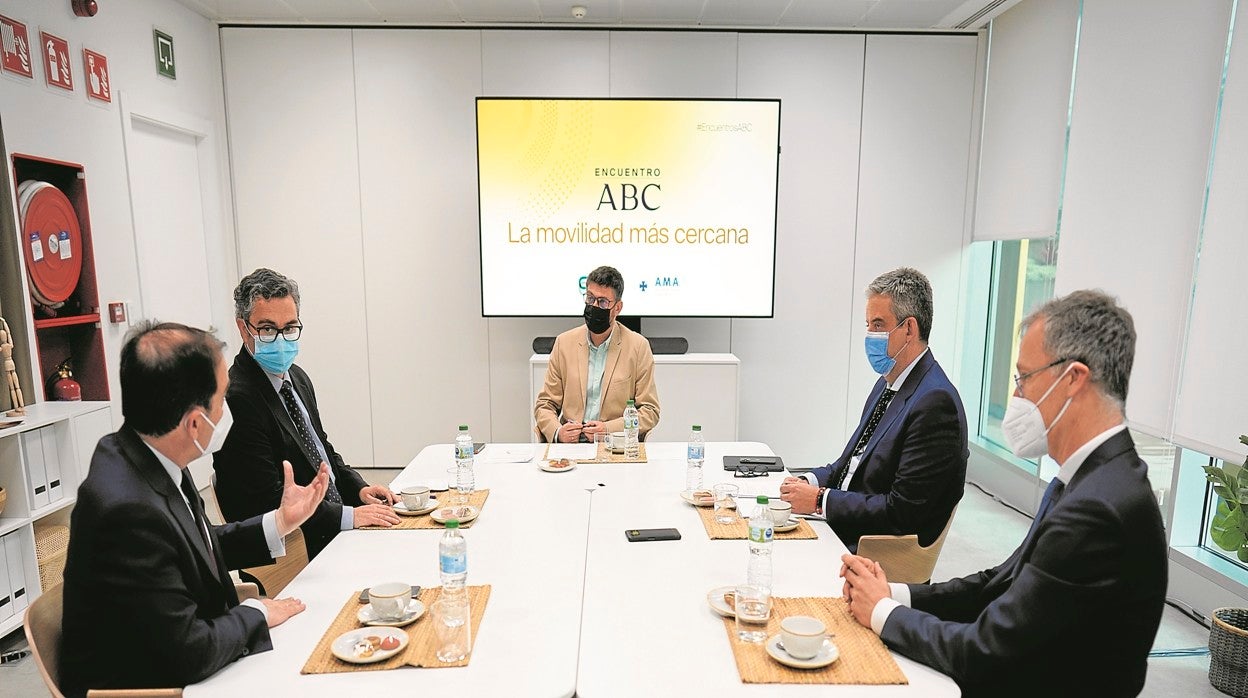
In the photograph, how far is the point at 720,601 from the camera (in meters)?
1.81

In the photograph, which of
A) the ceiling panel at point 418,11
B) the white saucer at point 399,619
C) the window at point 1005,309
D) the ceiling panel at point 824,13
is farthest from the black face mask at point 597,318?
the window at point 1005,309

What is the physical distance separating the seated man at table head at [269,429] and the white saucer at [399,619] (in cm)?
64

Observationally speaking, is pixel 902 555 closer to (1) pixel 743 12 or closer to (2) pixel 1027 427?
(2) pixel 1027 427

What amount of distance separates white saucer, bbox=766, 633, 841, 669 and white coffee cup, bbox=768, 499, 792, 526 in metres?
0.73

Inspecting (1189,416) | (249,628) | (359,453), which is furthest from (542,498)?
(359,453)

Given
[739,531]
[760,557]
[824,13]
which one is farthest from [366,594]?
[824,13]

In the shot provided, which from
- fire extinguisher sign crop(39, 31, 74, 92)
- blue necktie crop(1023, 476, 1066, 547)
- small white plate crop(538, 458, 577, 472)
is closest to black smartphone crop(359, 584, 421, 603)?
small white plate crop(538, 458, 577, 472)

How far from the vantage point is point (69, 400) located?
3604 millimetres

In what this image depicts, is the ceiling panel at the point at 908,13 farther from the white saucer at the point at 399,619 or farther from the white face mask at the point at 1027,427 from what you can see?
the white saucer at the point at 399,619

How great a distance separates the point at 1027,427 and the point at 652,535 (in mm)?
1136

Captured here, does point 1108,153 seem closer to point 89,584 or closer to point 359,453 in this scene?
point 89,584

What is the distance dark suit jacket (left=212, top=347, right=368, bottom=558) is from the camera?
2322mm

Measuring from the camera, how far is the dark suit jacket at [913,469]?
7.52 feet

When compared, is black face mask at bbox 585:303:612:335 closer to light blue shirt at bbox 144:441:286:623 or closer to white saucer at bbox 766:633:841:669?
light blue shirt at bbox 144:441:286:623
